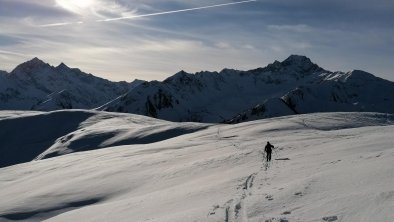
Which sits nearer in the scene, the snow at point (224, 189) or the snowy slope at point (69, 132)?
the snow at point (224, 189)

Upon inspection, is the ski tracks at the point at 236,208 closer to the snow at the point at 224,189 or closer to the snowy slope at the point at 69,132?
the snow at the point at 224,189

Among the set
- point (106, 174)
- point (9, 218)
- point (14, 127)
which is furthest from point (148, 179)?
point (14, 127)

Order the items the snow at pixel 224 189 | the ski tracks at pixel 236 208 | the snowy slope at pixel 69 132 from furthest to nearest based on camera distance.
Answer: the snowy slope at pixel 69 132 < the ski tracks at pixel 236 208 < the snow at pixel 224 189

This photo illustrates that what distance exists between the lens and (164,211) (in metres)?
16.8

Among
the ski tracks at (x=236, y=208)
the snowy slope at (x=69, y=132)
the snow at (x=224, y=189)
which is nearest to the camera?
the snow at (x=224, y=189)

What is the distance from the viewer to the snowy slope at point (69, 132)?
252ft

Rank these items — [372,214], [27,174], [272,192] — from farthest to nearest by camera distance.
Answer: [27,174]
[272,192]
[372,214]

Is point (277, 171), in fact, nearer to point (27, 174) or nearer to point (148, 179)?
point (148, 179)

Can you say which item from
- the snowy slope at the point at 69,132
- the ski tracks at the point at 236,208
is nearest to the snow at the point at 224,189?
the ski tracks at the point at 236,208

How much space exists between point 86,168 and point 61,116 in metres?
74.6

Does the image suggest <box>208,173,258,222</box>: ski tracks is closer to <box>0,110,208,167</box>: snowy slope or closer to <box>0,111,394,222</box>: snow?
<box>0,111,394,222</box>: snow

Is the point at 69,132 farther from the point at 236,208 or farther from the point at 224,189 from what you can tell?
the point at 236,208

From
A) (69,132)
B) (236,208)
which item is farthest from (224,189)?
(69,132)

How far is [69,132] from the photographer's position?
3775 inches
